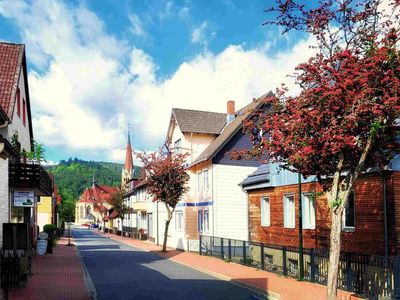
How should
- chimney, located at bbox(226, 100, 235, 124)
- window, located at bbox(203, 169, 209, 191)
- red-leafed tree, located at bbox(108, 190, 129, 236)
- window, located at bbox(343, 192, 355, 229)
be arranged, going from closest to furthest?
window, located at bbox(343, 192, 355, 229) → window, located at bbox(203, 169, 209, 191) → chimney, located at bbox(226, 100, 235, 124) → red-leafed tree, located at bbox(108, 190, 129, 236)

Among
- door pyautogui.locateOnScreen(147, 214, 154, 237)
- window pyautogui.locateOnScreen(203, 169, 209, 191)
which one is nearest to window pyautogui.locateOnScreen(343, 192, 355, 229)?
window pyautogui.locateOnScreen(203, 169, 209, 191)

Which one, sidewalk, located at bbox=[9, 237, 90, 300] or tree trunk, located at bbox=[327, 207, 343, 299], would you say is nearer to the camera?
tree trunk, located at bbox=[327, 207, 343, 299]

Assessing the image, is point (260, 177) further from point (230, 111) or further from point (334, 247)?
point (230, 111)

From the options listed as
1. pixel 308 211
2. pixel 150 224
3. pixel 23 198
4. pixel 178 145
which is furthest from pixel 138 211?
pixel 308 211

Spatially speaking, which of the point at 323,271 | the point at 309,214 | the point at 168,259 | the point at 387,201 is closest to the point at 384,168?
the point at 387,201

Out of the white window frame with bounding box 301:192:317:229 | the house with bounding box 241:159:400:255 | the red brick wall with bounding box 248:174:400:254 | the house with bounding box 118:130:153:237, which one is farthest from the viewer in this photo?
the house with bounding box 118:130:153:237

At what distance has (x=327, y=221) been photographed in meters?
16.4

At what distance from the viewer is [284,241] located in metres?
19.5

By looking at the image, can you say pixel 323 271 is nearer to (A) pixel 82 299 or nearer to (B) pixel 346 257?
(B) pixel 346 257

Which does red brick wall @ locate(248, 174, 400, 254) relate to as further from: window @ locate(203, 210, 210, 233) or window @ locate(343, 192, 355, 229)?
window @ locate(203, 210, 210, 233)

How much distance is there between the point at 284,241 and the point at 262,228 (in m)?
2.33

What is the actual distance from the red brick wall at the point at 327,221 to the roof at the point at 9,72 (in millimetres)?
11200

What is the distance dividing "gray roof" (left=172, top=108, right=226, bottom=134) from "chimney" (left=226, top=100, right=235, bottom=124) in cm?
59

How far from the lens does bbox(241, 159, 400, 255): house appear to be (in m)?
13.3
